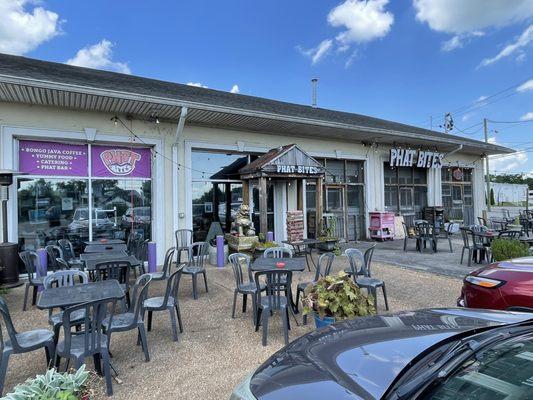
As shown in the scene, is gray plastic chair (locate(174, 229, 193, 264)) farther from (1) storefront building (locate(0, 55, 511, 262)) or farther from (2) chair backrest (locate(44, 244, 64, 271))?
(2) chair backrest (locate(44, 244, 64, 271))

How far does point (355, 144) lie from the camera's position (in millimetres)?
11305

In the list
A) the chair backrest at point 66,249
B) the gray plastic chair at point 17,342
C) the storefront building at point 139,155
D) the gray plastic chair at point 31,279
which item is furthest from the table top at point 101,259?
the storefront building at point 139,155

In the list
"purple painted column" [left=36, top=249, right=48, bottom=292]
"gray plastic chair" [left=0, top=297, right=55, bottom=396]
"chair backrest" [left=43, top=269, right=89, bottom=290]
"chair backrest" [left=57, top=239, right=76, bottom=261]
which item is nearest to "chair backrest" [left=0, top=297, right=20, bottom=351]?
"gray plastic chair" [left=0, top=297, right=55, bottom=396]

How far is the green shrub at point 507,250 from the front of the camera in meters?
6.05

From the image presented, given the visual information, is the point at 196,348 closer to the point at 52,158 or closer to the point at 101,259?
the point at 101,259

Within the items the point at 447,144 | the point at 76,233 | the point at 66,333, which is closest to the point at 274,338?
the point at 66,333

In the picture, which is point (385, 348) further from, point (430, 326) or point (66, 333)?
point (66, 333)

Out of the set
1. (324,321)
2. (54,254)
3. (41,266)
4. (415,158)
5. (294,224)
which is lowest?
(324,321)

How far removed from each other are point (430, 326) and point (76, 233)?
7498 millimetres

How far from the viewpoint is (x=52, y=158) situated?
6.98 meters

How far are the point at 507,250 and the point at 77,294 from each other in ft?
22.9

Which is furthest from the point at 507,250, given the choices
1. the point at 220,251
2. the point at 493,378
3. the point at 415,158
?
the point at 415,158

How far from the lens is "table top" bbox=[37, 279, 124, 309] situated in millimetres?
2949

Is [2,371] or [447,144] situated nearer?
[2,371]
